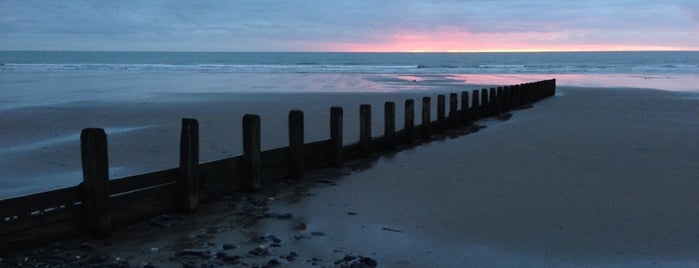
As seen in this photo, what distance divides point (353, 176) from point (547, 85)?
18.1 metres

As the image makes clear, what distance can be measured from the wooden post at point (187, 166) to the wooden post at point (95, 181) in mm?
968

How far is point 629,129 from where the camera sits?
13.9m

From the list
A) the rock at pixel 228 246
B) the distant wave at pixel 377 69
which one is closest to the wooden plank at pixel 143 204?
the rock at pixel 228 246

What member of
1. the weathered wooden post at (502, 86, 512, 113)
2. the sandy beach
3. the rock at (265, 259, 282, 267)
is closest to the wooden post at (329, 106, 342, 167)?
the sandy beach

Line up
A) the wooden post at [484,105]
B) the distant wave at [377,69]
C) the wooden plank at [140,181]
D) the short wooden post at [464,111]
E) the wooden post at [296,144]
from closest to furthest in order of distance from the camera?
1. the wooden plank at [140,181]
2. the wooden post at [296,144]
3. the short wooden post at [464,111]
4. the wooden post at [484,105]
5. the distant wave at [377,69]

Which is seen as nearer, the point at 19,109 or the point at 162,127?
the point at 162,127

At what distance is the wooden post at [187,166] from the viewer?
21.2ft

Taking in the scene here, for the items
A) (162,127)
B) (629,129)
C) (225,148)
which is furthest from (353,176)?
(629,129)

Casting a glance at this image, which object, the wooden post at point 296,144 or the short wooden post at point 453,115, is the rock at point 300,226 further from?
the short wooden post at point 453,115

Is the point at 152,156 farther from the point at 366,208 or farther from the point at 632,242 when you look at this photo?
the point at 632,242

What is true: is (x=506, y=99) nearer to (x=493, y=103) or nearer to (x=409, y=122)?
(x=493, y=103)

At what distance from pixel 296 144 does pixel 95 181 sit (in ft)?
10.3

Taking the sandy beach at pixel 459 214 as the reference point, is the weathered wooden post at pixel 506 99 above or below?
above

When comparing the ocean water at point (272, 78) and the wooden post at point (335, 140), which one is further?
the ocean water at point (272, 78)
